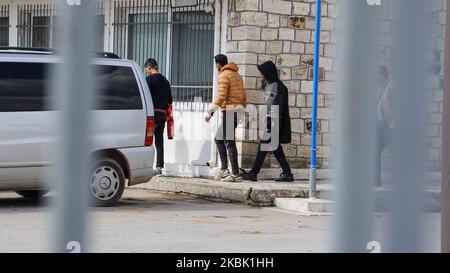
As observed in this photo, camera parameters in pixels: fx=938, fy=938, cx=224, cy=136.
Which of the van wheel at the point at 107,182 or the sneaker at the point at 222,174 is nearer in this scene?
the van wheel at the point at 107,182

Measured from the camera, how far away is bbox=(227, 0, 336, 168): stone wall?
13555mm

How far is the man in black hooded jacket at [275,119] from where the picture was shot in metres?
12.9

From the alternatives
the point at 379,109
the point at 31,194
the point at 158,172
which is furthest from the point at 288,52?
the point at 379,109

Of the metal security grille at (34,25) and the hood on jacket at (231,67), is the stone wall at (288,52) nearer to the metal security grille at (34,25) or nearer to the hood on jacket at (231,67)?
the hood on jacket at (231,67)

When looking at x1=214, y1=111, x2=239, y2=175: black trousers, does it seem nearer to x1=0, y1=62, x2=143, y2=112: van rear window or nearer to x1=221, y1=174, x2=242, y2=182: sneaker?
x1=221, y1=174, x2=242, y2=182: sneaker

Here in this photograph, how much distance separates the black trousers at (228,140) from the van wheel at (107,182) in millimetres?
2365

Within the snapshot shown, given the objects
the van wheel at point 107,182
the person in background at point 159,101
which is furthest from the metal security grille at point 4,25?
the van wheel at point 107,182

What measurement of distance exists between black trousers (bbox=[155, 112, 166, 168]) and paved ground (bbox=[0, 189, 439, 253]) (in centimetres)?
157

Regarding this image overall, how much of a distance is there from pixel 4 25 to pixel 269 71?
602cm

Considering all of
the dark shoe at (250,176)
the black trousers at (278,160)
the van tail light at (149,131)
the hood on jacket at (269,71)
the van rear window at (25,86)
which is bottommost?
the dark shoe at (250,176)

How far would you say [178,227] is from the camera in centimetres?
963

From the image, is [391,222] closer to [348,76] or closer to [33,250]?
[348,76]

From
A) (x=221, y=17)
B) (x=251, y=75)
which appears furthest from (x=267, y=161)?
(x=221, y=17)

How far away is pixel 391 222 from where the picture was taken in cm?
160
